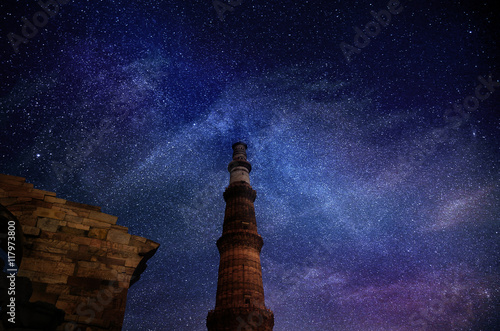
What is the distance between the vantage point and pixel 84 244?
25.2 ft

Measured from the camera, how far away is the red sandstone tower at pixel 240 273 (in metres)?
16.3

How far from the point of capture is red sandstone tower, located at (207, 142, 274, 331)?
16.3 metres

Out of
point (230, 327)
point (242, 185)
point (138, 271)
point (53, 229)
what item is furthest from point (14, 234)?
point (242, 185)

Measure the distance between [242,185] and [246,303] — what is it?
1047 cm

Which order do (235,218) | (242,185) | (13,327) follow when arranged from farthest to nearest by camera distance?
(242,185), (235,218), (13,327)

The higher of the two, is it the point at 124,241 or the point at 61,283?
the point at 124,241

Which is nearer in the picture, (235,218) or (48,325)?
(48,325)

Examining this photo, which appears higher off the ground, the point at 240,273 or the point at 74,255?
the point at 240,273

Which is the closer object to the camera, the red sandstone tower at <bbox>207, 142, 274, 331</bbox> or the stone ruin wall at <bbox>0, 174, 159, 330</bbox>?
the stone ruin wall at <bbox>0, 174, 159, 330</bbox>

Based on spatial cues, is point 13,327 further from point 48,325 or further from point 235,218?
point 235,218

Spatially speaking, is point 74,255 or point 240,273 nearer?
point 74,255

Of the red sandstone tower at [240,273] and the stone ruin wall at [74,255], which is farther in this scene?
the red sandstone tower at [240,273]

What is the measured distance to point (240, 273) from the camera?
59.9 feet

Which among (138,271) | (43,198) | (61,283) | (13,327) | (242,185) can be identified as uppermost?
(242,185)
